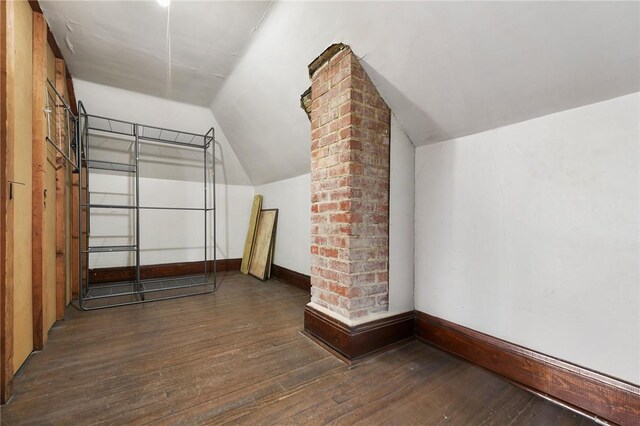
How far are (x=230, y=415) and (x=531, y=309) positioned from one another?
1612mm

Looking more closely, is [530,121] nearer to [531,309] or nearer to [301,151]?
[531,309]

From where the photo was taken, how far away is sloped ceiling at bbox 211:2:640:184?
113 cm

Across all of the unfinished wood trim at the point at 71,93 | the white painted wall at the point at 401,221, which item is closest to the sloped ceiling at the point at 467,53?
the white painted wall at the point at 401,221

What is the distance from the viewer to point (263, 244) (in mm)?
3979

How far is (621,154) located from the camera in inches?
46.8

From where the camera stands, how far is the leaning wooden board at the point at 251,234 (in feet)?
13.9

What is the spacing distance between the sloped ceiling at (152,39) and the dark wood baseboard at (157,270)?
226 cm

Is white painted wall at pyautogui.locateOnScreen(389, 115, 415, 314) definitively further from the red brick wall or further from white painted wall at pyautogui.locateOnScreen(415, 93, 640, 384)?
white painted wall at pyautogui.locateOnScreen(415, 93, 640, 384)

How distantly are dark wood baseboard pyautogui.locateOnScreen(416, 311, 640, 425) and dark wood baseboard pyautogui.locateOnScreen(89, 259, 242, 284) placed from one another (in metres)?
3.32

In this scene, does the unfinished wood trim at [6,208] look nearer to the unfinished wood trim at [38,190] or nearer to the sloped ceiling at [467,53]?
the unfinished wood trim at [38,190]

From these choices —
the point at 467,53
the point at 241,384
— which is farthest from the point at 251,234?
the point at 467,53

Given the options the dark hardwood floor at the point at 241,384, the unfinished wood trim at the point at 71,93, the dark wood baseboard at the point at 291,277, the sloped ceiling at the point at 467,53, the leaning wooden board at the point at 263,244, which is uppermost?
the unfinished wood trim at the point at 71,93

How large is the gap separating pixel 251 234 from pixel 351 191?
289cm

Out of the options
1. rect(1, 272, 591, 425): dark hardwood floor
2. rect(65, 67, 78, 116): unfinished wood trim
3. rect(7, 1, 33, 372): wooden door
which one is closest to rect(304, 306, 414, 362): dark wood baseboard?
rect(1, 272, 591, 425): dark hardwood floor
